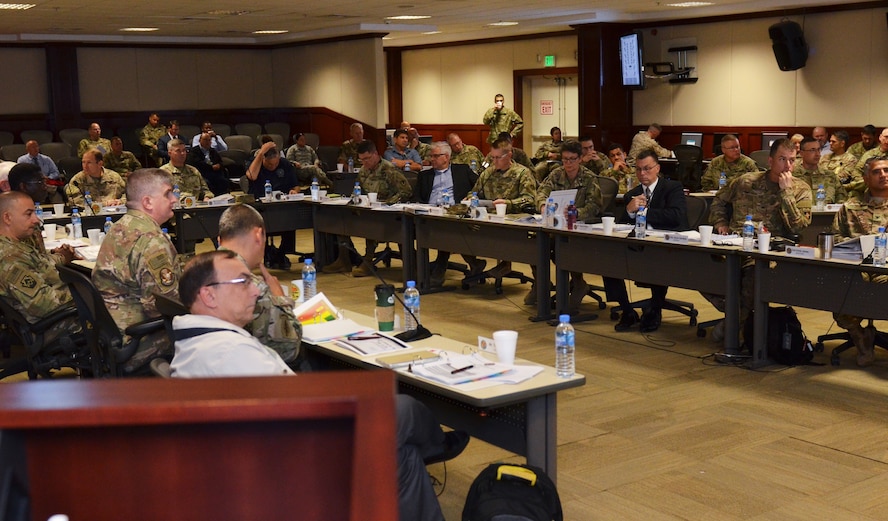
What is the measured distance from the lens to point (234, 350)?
2.84m

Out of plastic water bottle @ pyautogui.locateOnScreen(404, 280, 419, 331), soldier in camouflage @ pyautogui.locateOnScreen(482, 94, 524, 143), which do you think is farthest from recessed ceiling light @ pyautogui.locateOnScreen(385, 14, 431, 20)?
plastic water bottle @ pyautogui.locateOnScreen(404, 280, 419, 331)

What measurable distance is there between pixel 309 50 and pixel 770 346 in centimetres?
1417

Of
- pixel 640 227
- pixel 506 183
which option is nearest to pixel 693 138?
pixel 506 183

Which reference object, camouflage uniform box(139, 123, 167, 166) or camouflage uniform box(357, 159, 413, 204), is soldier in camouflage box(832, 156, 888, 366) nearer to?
camouflage uniform box(357, 159, 413, 204)

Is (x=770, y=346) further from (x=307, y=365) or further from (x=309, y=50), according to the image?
(x=309, y=50)

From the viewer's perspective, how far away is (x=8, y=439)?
3.22ft

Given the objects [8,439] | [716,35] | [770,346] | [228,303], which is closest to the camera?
[8,439]

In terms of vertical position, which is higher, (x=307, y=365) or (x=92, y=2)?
(x=92, y=2)

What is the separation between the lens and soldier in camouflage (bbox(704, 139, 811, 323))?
6.56 meters

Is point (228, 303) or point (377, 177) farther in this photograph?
point (377, 177)

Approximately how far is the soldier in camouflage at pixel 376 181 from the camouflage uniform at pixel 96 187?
88.7 inches

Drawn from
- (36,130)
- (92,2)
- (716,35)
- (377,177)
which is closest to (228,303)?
(377,177)

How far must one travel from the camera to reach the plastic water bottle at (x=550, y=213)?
7078 millimetres

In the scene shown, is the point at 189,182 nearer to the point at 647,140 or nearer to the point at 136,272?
the point at 136,272
